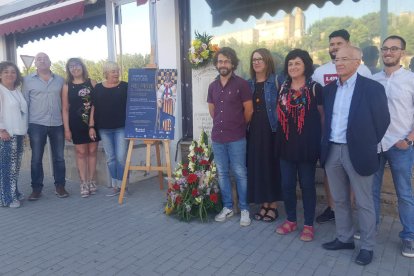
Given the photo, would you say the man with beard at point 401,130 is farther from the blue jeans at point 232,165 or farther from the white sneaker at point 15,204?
the white sneaker at point 15,204

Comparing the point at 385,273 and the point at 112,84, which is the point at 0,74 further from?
the point at 385,273

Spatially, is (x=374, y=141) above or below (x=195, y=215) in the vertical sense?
above

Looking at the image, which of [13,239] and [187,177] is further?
[187,177]

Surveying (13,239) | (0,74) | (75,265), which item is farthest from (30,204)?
(75,265)

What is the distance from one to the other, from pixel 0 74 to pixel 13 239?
2242mm

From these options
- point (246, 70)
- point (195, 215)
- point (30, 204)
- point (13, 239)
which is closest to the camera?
point (13, 239)

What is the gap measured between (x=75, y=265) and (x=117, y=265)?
397mm

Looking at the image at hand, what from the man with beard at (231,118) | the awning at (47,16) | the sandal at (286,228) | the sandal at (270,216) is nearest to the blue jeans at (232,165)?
the man with beard at (231,118)

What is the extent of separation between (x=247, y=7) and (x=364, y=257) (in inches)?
158

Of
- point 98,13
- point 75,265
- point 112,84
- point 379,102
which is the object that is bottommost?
point 75,265

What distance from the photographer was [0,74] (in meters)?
4.85

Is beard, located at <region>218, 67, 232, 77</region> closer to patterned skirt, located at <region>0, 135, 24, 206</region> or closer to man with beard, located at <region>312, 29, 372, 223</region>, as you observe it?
man with beard, located at <region>312, 29, 372, 223</region>

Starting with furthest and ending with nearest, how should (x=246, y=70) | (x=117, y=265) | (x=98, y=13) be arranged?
(x=98, y=13) → (x=246, y=70) → (x=117, y=265)

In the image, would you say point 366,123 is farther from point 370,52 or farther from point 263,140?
point 370,52
